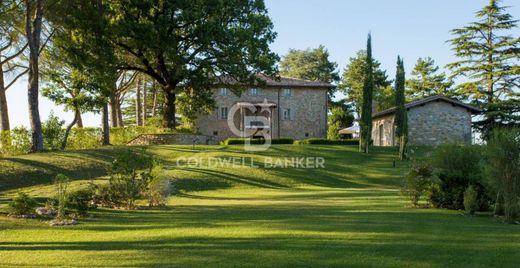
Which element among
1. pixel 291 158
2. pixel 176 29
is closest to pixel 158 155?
pixel 291 158

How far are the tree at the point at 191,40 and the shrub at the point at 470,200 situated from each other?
2154cm

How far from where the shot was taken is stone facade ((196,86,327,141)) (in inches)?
1809

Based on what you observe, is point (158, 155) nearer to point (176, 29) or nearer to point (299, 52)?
point (176, 29)

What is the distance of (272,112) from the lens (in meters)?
46.5

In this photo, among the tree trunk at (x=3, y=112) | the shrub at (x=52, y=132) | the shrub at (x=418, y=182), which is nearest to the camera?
the shrub at (x=418, y=182)

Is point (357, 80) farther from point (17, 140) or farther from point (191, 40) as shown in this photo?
point (17, 140)

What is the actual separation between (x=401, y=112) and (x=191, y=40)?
1465 cm

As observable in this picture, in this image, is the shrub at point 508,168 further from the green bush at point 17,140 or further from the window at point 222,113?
the window at point 222,113

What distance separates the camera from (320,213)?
1066 centimetres

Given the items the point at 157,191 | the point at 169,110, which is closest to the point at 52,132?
the point at 169,110

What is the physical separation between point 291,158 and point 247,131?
19043 mm

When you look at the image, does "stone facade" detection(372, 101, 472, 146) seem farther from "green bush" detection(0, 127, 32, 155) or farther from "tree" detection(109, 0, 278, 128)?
"green bush" detection(0, 127, 32, 155)

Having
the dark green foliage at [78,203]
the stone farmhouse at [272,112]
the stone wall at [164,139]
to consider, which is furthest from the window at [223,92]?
the dark green foliage at [78,203]
